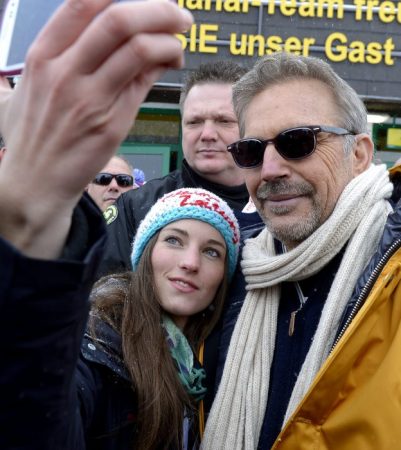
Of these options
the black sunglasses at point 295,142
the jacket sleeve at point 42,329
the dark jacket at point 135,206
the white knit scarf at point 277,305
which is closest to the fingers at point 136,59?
the jacket sleeve at point 42,329

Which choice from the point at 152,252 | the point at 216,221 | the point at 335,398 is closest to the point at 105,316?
the point at 152,252

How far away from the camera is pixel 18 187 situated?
84 centimetres

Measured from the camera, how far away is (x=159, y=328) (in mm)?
2023

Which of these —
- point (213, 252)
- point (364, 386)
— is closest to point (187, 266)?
point (213, 252)

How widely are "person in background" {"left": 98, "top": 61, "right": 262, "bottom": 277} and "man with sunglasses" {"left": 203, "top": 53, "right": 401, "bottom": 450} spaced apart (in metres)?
0.87

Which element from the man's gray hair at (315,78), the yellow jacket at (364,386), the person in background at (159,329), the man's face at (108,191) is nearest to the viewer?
the yellow jacket at (364,386)

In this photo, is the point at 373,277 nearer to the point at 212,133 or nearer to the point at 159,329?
the point at 159,329

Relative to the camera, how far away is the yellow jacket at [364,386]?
148cm

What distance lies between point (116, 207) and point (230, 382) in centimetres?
150

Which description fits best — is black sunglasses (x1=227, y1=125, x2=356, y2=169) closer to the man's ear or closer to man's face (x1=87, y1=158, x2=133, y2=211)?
the man's ear

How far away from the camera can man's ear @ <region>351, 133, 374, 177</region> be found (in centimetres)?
214

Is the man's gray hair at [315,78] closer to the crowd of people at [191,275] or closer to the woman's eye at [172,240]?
the crowd of people at [191,275]

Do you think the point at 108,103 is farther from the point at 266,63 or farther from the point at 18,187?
the point at 266,63

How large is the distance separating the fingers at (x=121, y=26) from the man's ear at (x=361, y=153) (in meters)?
1.45
